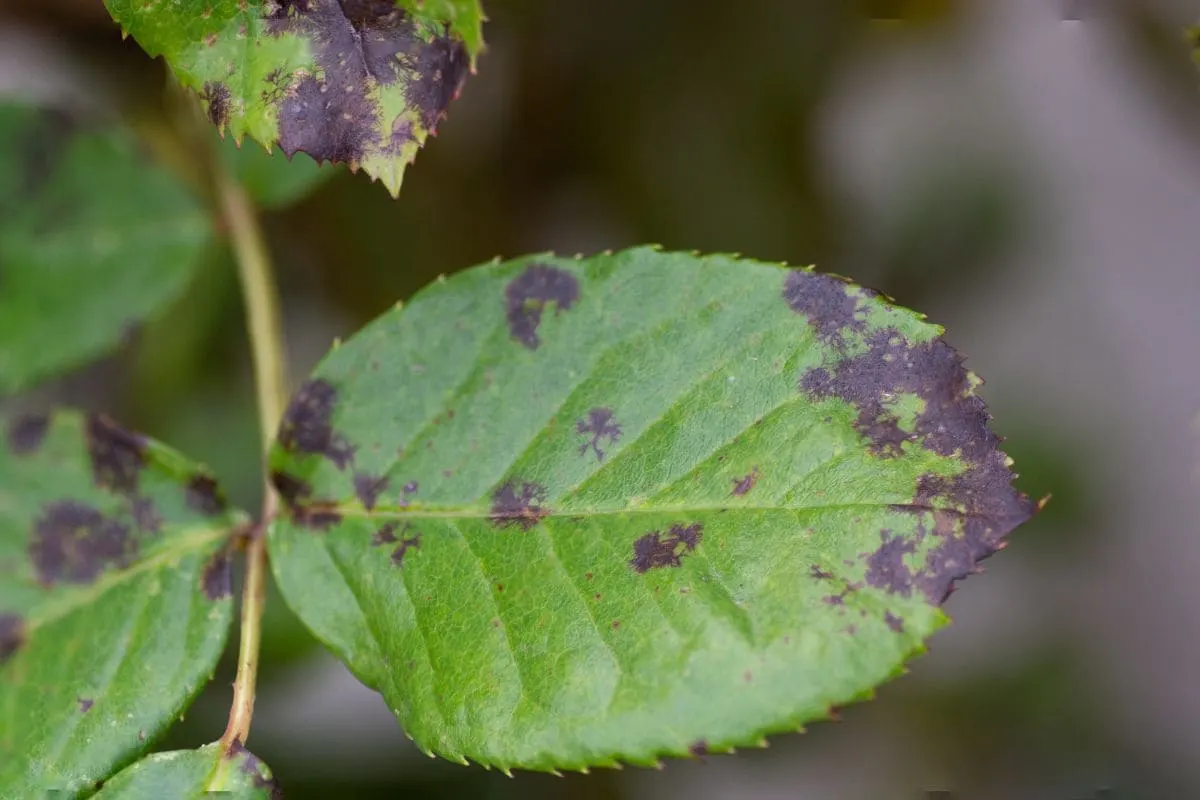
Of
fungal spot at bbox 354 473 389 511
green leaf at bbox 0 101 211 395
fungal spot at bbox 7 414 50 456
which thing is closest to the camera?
fungal spot at bbox 354 473 389 511

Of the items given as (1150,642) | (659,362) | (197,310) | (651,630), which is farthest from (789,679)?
(1150,642)

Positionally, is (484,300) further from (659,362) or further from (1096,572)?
(1096,572)

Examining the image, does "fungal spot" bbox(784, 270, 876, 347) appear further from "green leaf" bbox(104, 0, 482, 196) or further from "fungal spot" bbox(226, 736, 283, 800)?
"fungal spot" bbox(226, 736, 283, 800)

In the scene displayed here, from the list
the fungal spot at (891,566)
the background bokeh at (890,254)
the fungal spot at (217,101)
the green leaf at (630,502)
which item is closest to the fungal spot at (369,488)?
the green leaf at (630,502)

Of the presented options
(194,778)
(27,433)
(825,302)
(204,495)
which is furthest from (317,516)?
(825,302)

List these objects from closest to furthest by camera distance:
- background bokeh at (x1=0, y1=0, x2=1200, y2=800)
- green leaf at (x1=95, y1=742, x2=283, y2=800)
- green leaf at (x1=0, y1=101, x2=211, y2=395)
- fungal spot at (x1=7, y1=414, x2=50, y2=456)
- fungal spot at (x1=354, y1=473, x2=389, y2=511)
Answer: green leaf at (x1=95, y1=742, x2=283, y2=800)
fungal spot at (x1=354, y1=473, x2=389, y2=511)
fungal spot at (x1=7, y1=414, x2=50, y2=456)
green leaf at (x1=0, y1=101, x2=211, y2=395)
background bokeh at (x1=0, y1=0, x2=1200, y2=800)

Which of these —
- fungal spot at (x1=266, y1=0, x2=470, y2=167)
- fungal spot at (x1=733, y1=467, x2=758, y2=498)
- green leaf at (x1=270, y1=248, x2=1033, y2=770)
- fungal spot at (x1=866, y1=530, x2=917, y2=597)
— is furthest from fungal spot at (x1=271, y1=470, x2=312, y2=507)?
fungal spot at (x1=866, y1=530, x2=917, y2=597)

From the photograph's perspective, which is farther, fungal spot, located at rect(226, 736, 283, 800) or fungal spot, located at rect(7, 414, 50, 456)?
fungal spot, located at rect(7, 414, 50, 456)
